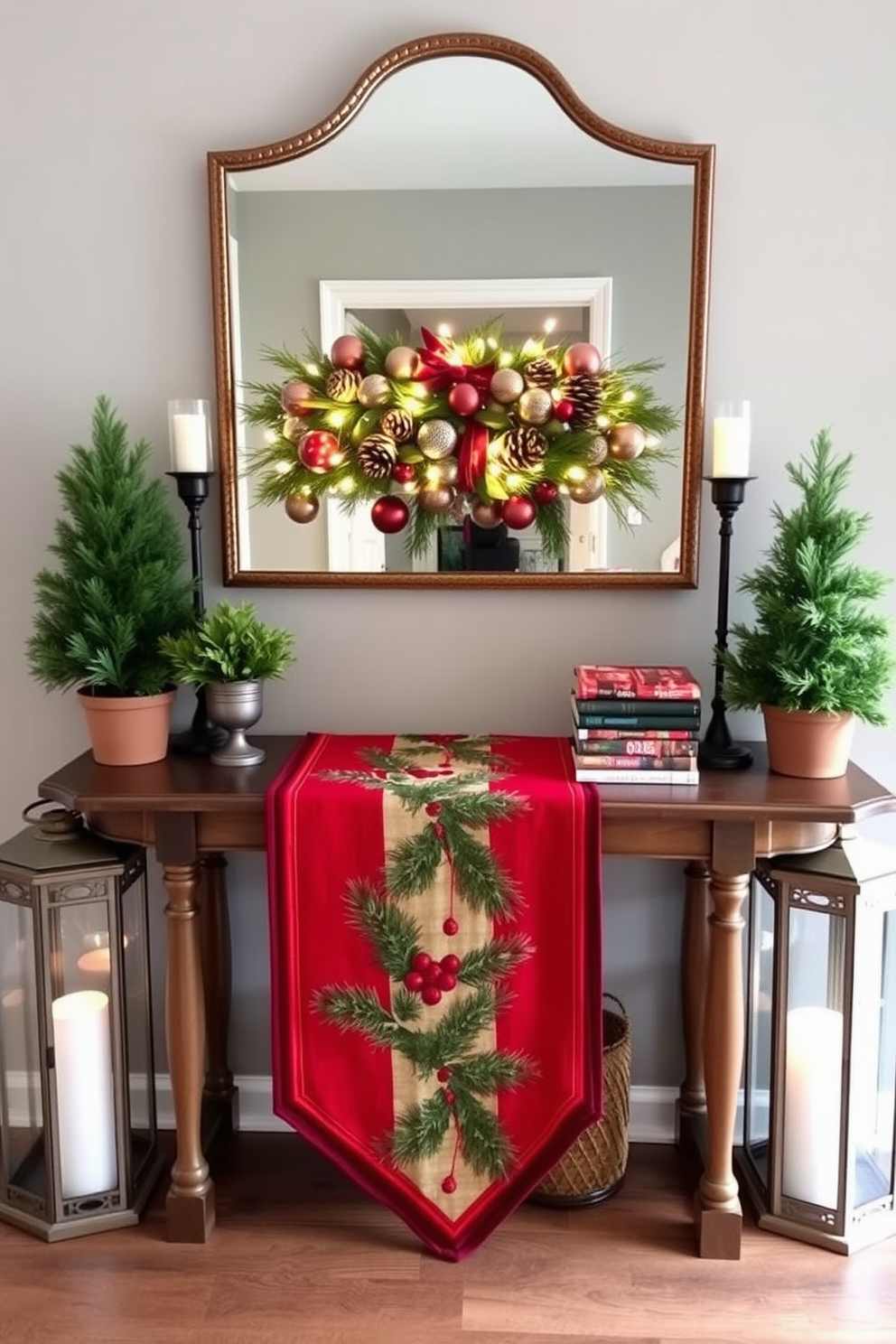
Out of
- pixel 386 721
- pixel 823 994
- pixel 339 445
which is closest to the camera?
pixel 823 994

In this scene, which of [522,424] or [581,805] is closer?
[581,805]

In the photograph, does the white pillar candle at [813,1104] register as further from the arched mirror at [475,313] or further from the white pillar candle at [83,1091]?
the white pillar candle at [83,1091]

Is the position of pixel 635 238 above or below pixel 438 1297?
above

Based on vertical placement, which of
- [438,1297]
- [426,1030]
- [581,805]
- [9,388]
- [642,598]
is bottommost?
[438,1297]

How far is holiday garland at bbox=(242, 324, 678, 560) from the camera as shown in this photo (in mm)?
2162

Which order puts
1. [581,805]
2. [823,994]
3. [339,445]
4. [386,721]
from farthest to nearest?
[386,721] → [339,445] → [823,994] → [581,805]

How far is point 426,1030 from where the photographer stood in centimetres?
198

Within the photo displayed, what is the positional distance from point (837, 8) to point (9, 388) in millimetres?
1732

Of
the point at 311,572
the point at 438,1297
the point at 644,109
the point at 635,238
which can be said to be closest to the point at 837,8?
the point at 644,109

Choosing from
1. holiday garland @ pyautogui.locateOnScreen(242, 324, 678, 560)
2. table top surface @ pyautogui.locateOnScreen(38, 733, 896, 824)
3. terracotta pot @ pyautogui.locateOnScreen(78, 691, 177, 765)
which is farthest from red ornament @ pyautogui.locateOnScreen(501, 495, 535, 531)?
terracotta pot @ pyautogui.locateOnScreen(78, 691, 177, 765)

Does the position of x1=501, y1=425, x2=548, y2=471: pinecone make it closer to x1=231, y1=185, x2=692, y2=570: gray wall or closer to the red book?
x1=231, y1=185, x2=692, y2=570: gray wall

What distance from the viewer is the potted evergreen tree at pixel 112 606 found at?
207 centimetres

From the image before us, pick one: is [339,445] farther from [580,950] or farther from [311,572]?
[580,950]

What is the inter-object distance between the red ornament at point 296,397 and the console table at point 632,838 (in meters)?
0.66
